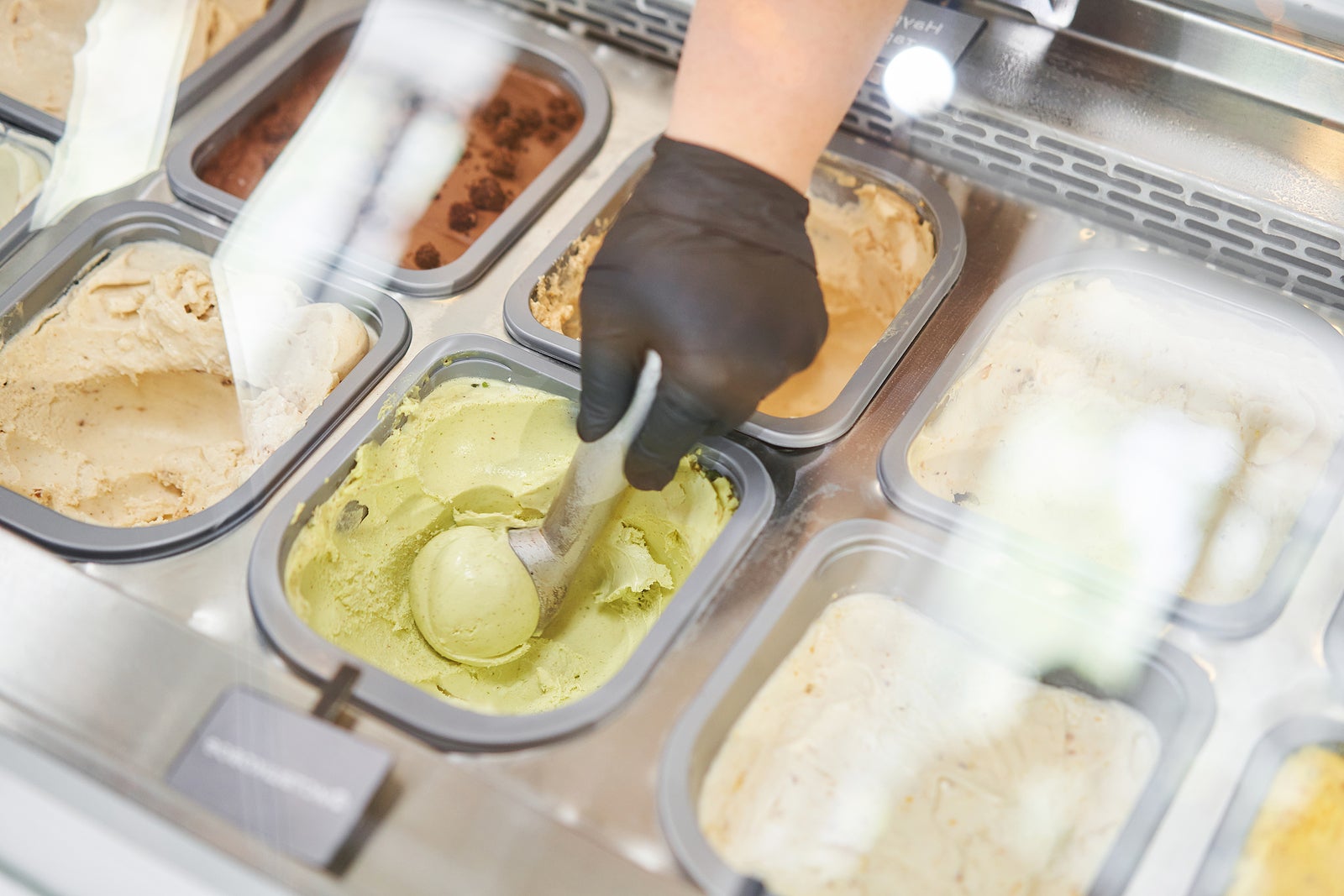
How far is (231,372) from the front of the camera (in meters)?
1.66

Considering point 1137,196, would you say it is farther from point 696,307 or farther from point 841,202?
point 696,307

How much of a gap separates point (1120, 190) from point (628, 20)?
92 centimetres

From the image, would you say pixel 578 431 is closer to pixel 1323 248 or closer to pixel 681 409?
pixel 681 409

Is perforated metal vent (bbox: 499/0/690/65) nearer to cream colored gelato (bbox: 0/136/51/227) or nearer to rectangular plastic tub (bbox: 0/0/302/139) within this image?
rectangular plastic tub (bbox: 0/0/302/139)

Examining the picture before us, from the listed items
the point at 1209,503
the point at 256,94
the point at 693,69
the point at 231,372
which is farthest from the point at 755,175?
the point at 256,94

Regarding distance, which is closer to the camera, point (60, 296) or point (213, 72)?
point (60, 296)

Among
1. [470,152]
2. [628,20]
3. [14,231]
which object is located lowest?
[14,231]

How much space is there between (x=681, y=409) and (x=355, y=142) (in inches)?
36.8

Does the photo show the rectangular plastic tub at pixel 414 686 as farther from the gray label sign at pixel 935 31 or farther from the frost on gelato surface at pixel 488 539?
the gray label sign at pixel 935 31

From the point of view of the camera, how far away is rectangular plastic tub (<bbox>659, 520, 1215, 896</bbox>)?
3.76ft

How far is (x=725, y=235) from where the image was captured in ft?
4.33

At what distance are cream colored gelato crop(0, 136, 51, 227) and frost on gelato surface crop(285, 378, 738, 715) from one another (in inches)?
31.8

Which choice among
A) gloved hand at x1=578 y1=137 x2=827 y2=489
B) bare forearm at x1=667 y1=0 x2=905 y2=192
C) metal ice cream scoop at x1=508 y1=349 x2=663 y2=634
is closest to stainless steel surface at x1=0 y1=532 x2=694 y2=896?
metal ice cream scoop at x1=508 y1=349 x2=663 y2=634

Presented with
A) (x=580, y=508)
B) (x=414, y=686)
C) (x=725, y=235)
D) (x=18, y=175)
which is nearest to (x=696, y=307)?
(x=725, y=235)
